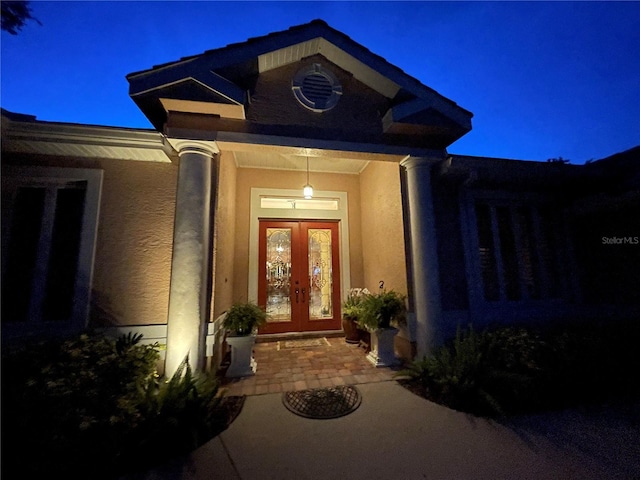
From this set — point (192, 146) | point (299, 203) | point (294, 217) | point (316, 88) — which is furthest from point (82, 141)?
point (299, 203)

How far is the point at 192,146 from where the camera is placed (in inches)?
145

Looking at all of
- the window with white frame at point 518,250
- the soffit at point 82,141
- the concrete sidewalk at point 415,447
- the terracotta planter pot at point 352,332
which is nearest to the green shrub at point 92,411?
the concrete sidewalk at point 415,447

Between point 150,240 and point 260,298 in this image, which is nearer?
point 150,240

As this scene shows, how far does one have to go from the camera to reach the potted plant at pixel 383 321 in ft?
14.2

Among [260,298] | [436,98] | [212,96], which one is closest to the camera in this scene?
[212,96]

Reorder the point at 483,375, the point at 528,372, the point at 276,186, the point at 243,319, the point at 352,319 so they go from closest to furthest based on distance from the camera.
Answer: the point at 483,375
the point at 528,372
the point at 243,319
the point at 352,319
the point at 276,186

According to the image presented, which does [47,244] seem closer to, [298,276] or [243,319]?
[243,319]

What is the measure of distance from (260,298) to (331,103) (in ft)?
14.5

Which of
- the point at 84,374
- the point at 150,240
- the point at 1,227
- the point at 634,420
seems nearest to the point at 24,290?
the point at 1,227

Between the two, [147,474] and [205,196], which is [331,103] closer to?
[205,196]

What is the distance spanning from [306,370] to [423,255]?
8.73ft

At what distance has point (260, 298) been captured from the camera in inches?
241

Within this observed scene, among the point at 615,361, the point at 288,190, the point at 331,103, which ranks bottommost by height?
the point at 615,361

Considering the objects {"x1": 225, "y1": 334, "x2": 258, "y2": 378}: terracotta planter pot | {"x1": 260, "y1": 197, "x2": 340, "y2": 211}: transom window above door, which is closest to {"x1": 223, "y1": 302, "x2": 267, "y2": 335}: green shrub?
{"x1": 225, "y1": 334, "x2": 258, "y2": 378}: terracotta planter pot
